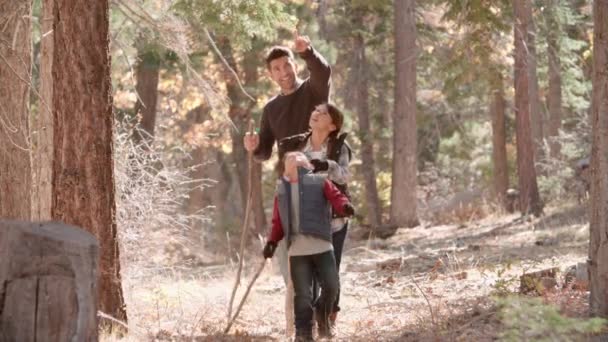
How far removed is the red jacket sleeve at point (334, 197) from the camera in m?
6.90

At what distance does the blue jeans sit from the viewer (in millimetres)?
6895

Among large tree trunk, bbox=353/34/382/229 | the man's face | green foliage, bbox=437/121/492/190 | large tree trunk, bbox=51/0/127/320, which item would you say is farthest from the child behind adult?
green foliage, bbox=437/121/492/190

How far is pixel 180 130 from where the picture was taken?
2695 centimetres

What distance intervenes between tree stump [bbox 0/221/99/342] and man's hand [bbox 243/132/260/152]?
2.64 meters

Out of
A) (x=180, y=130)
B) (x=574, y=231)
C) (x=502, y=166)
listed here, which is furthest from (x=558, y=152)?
(x=574, y=231)

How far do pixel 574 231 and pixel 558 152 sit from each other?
12508 mm

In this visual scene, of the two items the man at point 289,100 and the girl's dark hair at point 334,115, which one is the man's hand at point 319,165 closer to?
the girl's dark hair at point 334,115

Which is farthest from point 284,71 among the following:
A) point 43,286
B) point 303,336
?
point 43,286

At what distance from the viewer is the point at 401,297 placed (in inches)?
377

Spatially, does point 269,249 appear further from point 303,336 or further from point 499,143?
point 499,143

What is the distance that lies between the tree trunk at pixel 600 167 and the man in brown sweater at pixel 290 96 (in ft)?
6.28

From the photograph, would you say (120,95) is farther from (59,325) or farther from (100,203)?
(59,325)

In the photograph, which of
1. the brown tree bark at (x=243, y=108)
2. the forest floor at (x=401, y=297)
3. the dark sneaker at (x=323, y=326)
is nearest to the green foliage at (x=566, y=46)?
the forest floor at (x=401, y=297)

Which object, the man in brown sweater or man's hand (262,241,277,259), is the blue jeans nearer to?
man's hand (262,241,277,259)
